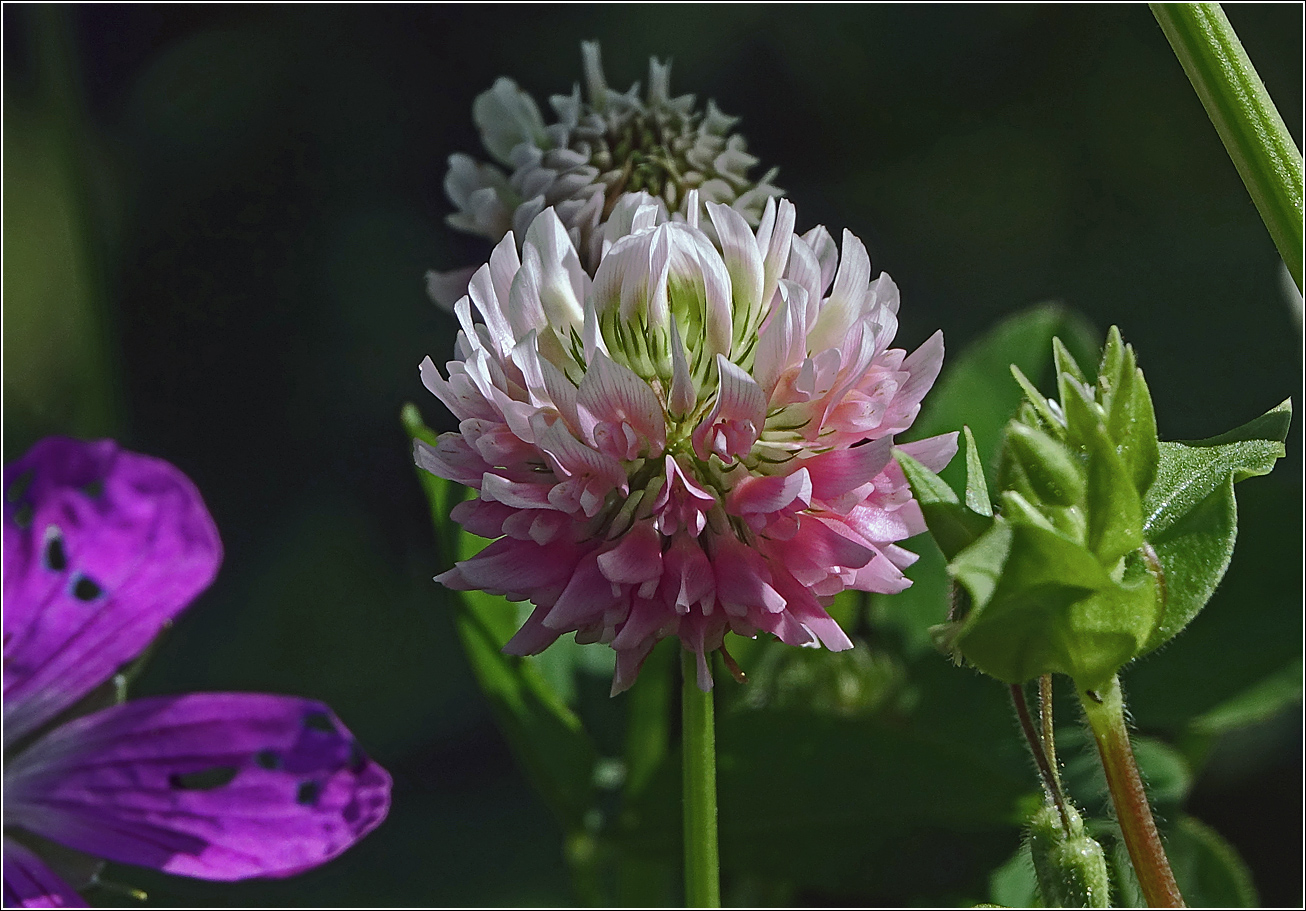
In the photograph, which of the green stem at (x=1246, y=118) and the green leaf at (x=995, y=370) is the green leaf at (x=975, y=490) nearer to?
the green stem at (x=1246, y=118)

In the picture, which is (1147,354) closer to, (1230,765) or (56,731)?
(1230,765)

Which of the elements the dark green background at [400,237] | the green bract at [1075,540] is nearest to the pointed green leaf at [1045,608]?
Result: the green bract at [1075,540]

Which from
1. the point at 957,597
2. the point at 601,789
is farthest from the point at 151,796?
the point at 957,597

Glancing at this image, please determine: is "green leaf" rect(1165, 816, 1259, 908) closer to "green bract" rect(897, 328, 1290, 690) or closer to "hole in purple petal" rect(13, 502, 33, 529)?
"green bract" rect(897, 328, 1290, 690)

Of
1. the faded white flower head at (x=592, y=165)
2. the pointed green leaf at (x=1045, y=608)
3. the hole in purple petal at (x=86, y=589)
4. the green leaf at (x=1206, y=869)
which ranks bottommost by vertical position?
the green leaf at (x=1206, y=869)

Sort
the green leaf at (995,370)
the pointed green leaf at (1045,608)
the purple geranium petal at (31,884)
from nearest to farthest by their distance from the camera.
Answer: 1. the pointed green leaf at (1045,608)
2. the purple geranium petal at (31,884)
3. the green leaf at (995,370)

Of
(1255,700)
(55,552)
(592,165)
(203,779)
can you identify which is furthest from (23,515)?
(1255,700)
